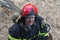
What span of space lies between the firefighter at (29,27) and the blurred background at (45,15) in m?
1.40

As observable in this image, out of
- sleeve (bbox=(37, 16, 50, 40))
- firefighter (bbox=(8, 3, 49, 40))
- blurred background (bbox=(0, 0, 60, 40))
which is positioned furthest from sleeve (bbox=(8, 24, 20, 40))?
blurred background (bbox=(0, 0, 60, 40))

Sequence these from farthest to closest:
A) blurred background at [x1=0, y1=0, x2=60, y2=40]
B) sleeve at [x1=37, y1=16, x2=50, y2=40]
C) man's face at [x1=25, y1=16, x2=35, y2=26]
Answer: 1. blurred background at [x1=0, y1=0, x2=60, y2=40]
2. sleeve at [x1=37, y1=16, x2=50, y2=40]
3. man's face at [x1=25, y1=16, x2=35, y2=26]

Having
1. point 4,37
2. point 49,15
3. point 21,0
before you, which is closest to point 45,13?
point 49,15

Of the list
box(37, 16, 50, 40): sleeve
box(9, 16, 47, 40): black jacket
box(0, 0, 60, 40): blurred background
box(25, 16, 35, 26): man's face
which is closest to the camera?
box(25, 16, 35, 26): man's face

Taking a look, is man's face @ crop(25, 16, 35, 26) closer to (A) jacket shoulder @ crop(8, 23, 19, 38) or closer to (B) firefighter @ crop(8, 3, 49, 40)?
(B) firefighter @ crop(8, 3, 49, 40)

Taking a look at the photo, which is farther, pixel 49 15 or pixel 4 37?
pixel 49 15

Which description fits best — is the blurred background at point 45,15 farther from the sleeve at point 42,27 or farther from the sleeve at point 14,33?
the sleeve at point 14,33

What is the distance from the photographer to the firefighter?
421 centimetres

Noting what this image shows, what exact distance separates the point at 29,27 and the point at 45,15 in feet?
8.66

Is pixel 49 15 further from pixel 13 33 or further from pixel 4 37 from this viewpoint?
Answer: pixel 13 33

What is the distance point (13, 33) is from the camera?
448 cm

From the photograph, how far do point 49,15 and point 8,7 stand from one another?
1068 mm

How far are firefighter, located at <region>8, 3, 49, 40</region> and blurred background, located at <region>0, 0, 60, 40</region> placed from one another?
1399 millimetres

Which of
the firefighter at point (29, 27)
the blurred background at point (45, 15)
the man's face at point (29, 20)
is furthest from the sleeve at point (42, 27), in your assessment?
the blurred background at point (45, 15)
